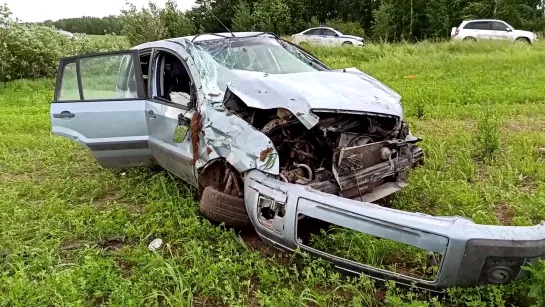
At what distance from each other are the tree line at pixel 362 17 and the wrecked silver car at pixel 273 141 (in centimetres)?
2113

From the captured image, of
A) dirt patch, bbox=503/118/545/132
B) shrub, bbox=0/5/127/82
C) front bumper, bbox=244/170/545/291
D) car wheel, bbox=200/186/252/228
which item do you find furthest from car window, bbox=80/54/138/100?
shrub, bbox=0/5/127/82

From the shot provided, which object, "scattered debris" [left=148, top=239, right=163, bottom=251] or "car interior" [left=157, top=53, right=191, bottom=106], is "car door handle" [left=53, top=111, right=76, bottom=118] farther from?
"scattered debris" [left=148, top=239, right=163, bottom=251]

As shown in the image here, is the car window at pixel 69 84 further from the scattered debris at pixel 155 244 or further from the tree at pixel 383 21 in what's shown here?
the tree at pixel 383 21

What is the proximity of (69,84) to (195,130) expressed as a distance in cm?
190

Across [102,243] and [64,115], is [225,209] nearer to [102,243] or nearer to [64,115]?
[102,243]

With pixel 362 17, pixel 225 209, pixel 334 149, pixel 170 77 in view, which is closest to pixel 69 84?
pixel 170 77

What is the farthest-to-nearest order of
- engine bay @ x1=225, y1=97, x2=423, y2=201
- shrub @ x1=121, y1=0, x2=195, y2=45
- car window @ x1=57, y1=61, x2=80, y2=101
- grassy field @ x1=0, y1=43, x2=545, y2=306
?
1. shrub @ x1=121, y1=0, x2=195, y2=45
2. car window @ x1=57, y1=61, x2=80, y2=101
3. engine bay @ x1=225, y1=97, x2=423, y2=201
4. grassy field @ x1=0, y1=43, x2=545, y2=306

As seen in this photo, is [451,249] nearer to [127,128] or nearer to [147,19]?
[127,128]

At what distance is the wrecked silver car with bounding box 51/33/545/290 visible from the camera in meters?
2.60

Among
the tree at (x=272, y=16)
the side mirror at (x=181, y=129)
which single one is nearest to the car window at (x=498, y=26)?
the tree at (x=272, y=16)

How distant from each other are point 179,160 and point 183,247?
906 millimetres

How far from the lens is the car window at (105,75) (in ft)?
15.8

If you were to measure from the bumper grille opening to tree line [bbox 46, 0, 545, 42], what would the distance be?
23090 millimetres

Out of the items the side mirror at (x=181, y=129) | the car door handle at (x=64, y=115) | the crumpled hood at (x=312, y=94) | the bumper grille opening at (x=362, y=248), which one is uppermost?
the crumpled hood at (x=312, y=94)
